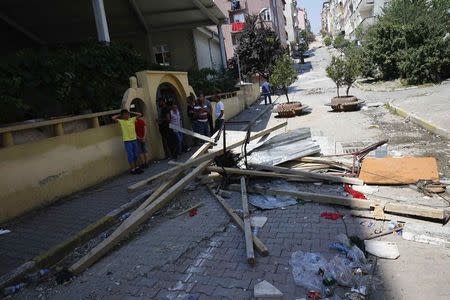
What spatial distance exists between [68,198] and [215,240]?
407 centimetres

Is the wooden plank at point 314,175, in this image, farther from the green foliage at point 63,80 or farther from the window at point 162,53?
the window at point 162,53

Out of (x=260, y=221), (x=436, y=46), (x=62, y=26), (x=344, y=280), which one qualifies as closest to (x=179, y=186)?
(x=260, y=221)

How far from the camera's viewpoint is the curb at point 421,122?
32.4 feet

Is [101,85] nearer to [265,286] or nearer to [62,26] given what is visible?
[265,286]

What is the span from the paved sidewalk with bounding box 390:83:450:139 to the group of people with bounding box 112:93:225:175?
20.5 feet

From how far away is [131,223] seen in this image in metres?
5.55

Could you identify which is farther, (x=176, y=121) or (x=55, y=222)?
(x=176, y=121)

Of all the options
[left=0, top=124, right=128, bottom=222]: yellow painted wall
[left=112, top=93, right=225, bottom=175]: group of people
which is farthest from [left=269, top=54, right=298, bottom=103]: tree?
[left=0, top=124, right=128, bottom=222]: yellow painted wall

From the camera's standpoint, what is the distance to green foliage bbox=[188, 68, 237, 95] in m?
16.7

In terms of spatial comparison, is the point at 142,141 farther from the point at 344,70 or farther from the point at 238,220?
the point at 344,70

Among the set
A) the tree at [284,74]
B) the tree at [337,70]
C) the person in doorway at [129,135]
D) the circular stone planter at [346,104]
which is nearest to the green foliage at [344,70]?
the tree at [337,70]

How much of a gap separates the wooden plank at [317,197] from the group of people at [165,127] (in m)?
3.27

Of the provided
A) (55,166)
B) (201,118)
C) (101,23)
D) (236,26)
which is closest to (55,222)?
(55,166)

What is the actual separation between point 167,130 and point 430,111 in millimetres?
9492
